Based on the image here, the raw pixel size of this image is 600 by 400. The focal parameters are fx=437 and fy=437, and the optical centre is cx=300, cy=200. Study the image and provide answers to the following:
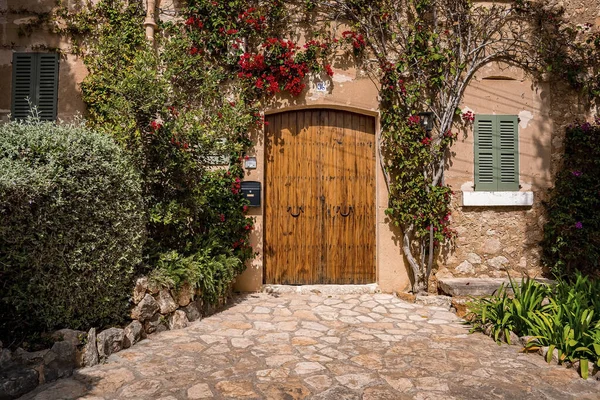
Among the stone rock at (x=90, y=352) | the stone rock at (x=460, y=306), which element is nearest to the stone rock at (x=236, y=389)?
the stone rock at (x=90, y=352)

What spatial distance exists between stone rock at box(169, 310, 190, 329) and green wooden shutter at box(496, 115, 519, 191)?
15.4 ft

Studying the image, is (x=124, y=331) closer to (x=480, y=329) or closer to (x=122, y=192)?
(x=122, y=192)

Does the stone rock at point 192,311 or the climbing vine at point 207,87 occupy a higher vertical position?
the climbing vine at point 207,87

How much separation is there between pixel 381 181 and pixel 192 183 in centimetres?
273

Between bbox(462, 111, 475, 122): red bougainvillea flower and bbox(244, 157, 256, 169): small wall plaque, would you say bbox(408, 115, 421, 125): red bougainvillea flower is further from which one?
bbox(244, 157, 256, 169): small wall plaque

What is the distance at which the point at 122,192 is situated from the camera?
12.7 ft

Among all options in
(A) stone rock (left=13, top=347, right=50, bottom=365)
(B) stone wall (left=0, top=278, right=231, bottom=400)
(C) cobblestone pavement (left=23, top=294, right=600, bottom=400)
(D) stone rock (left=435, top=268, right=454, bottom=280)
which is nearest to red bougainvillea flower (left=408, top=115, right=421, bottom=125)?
(D) stone rock (left=435, top=268, right=454, bottom=280)

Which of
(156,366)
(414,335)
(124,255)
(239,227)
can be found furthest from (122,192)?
(414,335)

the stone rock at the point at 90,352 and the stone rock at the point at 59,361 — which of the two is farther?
the stone rock at the point at 90,352

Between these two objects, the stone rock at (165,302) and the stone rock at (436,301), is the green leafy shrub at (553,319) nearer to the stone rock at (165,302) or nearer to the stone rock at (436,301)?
the stone rock at (436,301)

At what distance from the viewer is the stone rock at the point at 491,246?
626 centimetres

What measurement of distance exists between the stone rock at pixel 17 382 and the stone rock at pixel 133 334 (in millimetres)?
849

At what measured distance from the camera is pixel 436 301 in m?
5.61

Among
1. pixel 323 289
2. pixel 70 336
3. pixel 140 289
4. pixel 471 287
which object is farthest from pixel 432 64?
pixel 70 336
